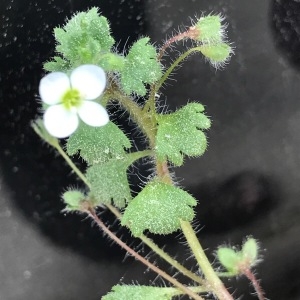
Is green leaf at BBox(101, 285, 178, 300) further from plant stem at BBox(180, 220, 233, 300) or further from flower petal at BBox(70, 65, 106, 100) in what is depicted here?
flower petal at BBox(70, 65, 106, 100)

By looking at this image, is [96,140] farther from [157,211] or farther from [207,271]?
[207,271]

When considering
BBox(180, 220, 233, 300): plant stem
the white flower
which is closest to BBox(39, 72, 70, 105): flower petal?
the white flower

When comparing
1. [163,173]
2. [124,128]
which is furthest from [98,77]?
[124,128]

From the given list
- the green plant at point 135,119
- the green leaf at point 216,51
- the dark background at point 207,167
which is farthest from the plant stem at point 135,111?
the dark background at point 207,167

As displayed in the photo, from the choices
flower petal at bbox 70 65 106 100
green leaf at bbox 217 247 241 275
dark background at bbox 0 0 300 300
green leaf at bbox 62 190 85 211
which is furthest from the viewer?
dark background at bbox 0 0 300 300

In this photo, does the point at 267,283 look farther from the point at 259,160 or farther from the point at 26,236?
the point at 26,236
